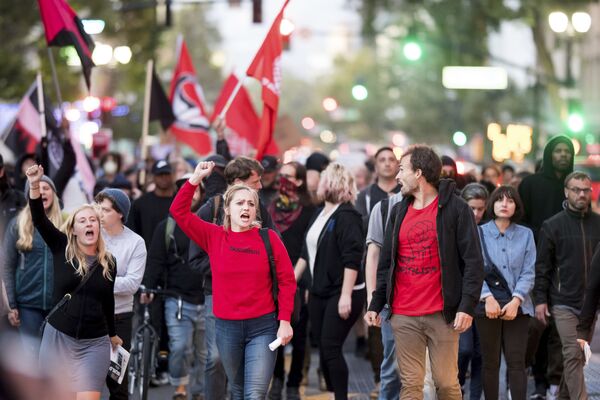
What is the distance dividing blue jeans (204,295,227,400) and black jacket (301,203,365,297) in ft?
3.60

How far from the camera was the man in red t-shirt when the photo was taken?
8.41 metres

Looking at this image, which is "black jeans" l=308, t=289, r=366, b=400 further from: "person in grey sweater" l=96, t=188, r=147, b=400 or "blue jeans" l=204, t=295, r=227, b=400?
"person in grey sweater" l=96, t=188, r=147, b=400

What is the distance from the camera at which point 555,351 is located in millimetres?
11359

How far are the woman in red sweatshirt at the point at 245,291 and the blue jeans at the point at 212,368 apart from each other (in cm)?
113

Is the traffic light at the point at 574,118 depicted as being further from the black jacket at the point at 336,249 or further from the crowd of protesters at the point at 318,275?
the black jacket at the point at 336,249

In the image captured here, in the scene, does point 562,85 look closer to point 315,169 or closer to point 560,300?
point 315,169

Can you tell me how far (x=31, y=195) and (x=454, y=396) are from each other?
119 inches

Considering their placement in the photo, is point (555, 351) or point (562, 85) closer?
point (555, 351)

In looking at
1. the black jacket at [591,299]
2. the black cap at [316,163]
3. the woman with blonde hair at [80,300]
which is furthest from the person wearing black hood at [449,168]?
the woman with blonde hair at [80,300]

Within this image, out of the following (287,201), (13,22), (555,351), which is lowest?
(555,351)

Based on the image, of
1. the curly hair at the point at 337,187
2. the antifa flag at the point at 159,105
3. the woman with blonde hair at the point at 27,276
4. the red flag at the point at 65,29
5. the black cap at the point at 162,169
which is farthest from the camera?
the antifa flag at the point at 159,105

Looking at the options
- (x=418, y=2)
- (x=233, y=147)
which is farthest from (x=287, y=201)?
(x=418, y=2)

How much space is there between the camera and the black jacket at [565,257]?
34.3 ft

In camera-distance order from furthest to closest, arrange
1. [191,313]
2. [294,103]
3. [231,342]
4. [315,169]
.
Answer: [294,103], [315,169], [191,313], [231,342]
